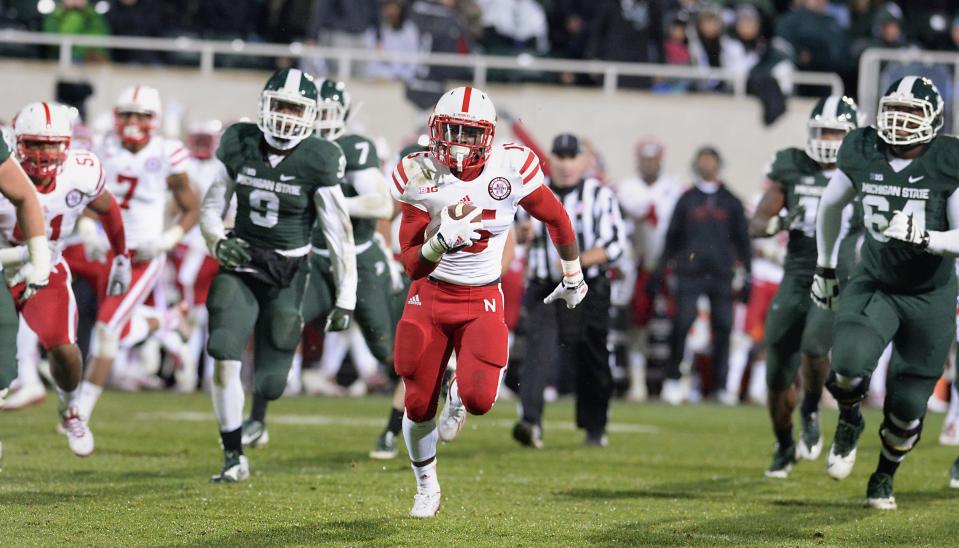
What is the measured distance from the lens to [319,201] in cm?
707

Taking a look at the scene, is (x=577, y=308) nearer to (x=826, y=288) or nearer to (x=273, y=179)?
(x=826, y=288)

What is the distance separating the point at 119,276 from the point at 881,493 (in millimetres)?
4047

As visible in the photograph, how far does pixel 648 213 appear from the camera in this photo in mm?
13156

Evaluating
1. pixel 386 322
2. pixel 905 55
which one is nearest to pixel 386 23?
pixel 905 55

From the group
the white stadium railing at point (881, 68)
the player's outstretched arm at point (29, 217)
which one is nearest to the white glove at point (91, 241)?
the player's outstretched arm at point (29, 217)

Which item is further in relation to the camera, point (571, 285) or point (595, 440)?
point (595, 440)

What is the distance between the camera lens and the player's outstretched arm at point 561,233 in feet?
19.9

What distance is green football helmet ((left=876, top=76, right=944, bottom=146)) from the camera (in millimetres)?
6535

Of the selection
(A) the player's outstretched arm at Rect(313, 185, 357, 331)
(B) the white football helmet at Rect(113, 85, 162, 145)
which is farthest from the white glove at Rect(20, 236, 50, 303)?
(B) the white football helmet at Rect(113, 85, 162, 145)

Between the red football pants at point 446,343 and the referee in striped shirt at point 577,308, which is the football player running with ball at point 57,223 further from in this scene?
the referee in striped shirt at point 577,308

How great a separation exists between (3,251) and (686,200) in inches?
259

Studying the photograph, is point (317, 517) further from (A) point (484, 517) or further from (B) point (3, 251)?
(B) point (3, 251)

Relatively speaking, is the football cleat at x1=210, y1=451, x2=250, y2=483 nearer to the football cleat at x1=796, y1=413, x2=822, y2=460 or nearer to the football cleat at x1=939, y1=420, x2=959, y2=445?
the football cleat at x1=796, y1=413, x2=822, y2=460

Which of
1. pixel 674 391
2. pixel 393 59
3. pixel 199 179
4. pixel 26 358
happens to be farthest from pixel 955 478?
pixel 393 59
